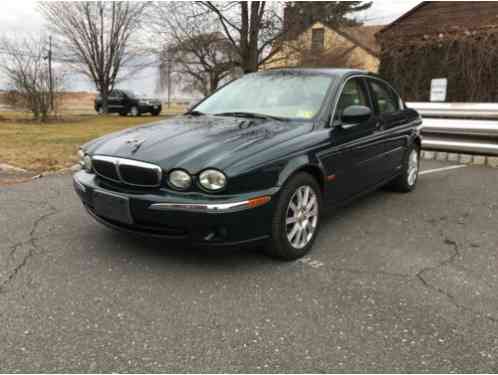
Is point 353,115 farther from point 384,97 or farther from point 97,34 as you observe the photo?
point 97,34

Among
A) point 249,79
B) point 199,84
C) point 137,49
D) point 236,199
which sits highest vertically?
point 137,49

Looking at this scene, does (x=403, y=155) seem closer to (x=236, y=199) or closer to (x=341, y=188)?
(x=341, y=188)

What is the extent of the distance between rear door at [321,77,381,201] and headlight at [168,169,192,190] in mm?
1205

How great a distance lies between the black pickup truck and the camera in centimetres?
2464

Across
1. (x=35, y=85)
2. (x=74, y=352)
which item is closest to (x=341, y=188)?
(x=74, y=352)

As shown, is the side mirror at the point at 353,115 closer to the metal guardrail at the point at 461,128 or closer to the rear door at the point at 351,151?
the rear door at the point at 351,151

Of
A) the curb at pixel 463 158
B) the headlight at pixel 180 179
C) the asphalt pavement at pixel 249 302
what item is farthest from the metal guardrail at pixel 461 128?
the headlight at pixel 180 179

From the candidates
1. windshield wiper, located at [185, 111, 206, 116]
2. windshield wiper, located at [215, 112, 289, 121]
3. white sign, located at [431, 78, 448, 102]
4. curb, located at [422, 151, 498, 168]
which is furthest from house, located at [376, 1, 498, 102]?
windshield wiper, located at [185, 111, 206, 116]

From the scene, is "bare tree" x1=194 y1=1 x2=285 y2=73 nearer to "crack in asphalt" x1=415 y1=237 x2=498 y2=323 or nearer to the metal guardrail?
the metal guardrail

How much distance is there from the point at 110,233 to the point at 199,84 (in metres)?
17.2

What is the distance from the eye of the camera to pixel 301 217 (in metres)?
3.29

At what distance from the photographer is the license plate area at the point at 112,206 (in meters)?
2.91

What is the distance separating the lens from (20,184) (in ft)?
18.3

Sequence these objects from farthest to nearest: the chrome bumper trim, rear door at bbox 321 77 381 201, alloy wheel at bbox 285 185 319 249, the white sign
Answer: the white sign, rear door at bbox 321 77 381 201, alloy wheel at bbox 285 185 319 249, the chrome bumper trim
